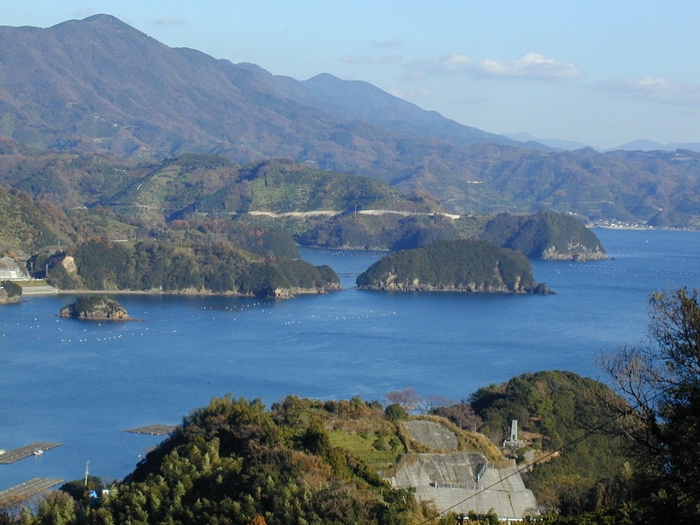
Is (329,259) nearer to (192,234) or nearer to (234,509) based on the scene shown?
(192,234)

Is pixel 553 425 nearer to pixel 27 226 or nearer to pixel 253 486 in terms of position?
pixel 253 486

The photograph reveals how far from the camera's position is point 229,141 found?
162250mm

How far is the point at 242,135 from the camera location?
16575 cm

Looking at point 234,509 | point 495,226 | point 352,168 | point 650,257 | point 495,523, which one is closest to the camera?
point 495,523

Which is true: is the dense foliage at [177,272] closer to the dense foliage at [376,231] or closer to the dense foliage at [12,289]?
the dense foliage at [12,289]

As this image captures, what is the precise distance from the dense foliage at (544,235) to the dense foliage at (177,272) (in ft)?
87.0

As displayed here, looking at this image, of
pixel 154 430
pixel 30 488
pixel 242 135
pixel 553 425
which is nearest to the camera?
pixel 30 488

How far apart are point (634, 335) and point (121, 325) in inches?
651

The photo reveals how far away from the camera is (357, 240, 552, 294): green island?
52250mm

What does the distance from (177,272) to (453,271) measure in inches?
515

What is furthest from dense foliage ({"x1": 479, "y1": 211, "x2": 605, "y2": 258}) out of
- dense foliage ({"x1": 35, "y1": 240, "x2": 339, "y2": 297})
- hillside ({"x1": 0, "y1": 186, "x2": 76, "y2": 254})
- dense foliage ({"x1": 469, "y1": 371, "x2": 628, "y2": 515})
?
dense foliage ({"x1": 469, "y1": 371, "x2": 628, "y2": 515})

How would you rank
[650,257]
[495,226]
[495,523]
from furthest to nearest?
[495,226] → [650,257] → [495,523]

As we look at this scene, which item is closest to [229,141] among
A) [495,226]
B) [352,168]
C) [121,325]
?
[352,168]

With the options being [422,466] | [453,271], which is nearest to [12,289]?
[453,271]
